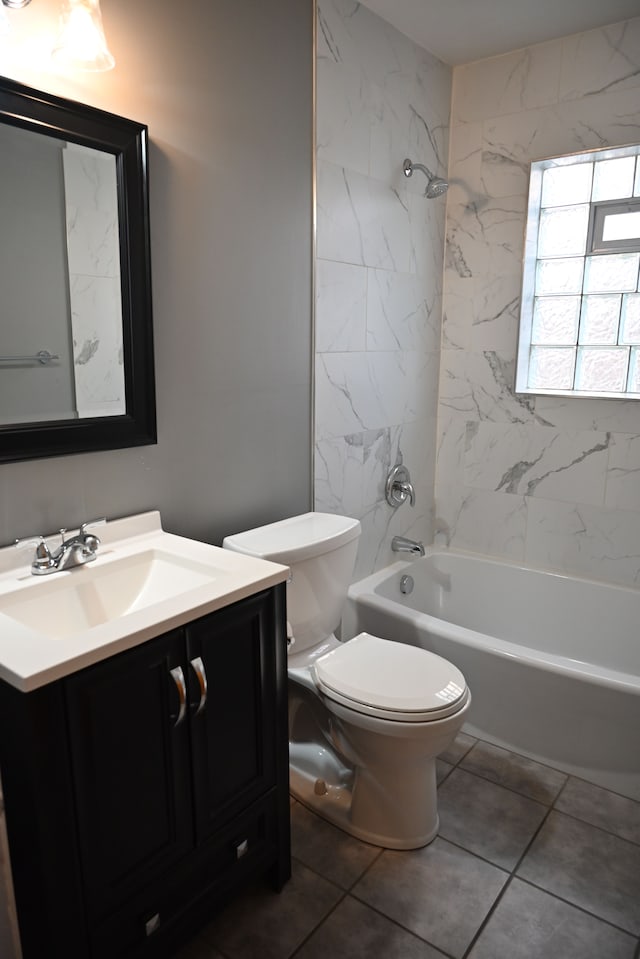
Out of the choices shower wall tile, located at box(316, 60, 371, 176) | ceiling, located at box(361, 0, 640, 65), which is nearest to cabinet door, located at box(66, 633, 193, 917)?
shower wall tile, located at box(316, 60, 371, 176)

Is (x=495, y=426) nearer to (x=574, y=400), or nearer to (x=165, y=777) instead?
(x=574, y=400)

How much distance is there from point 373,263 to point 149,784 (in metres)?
1.99

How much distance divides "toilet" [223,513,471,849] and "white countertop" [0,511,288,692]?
26 cm

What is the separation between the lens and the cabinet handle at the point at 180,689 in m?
1.34

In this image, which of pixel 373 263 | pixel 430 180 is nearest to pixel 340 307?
pixel 373 263

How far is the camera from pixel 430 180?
269 cm

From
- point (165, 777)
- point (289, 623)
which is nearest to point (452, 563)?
point (289, 623)

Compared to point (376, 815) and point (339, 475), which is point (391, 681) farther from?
point (339, 475)

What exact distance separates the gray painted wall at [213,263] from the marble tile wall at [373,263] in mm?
113

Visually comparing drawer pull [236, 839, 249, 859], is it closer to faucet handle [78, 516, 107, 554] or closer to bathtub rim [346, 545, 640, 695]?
faucet handle [78, 516, 107, 554]

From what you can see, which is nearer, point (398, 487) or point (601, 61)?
point (601, 61)

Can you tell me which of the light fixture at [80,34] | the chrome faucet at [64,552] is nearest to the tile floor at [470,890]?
the chrome faucet at [64,552]

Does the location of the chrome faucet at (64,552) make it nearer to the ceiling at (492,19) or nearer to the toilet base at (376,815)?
the toilet base at (376,815)

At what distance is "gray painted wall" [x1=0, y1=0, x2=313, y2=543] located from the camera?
1.65 m
